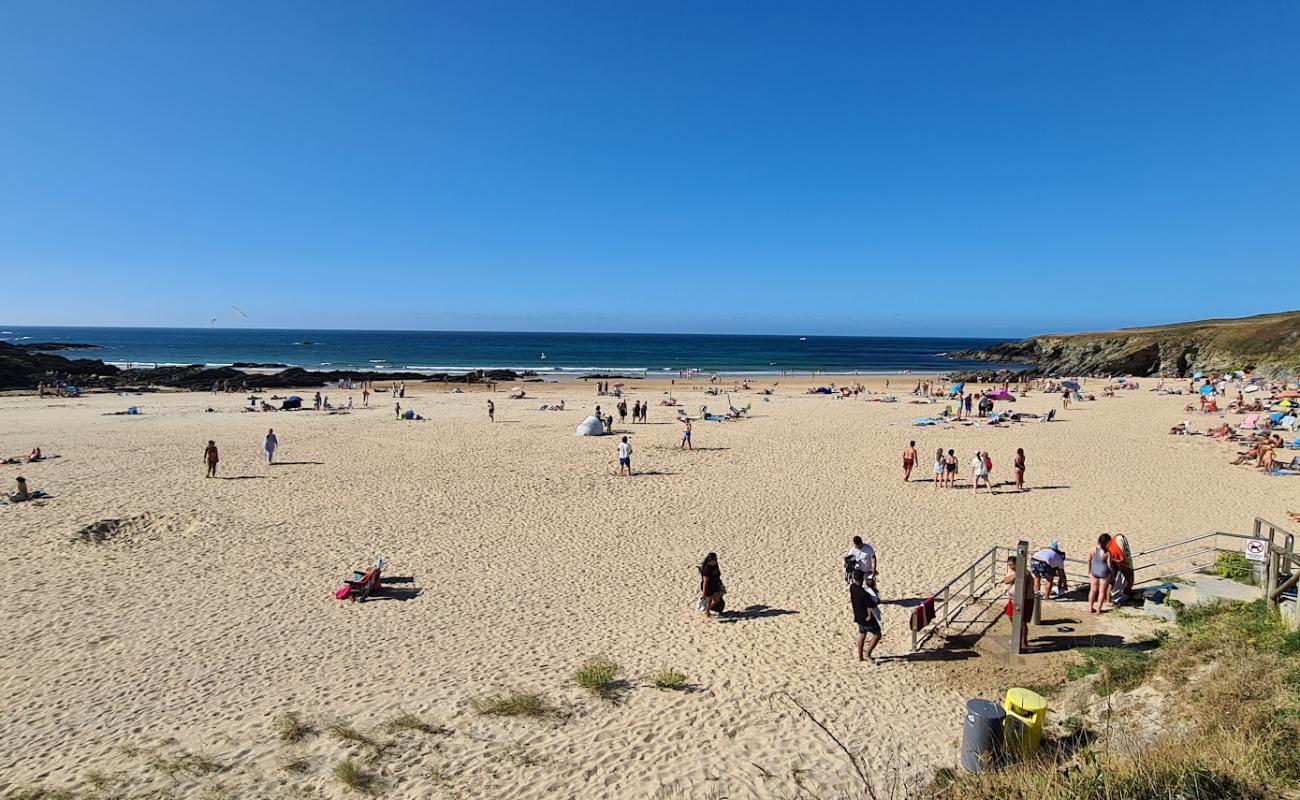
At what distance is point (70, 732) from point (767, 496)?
12.6 m

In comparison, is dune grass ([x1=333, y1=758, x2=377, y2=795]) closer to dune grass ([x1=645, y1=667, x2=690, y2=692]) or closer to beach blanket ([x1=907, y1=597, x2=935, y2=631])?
dune grass ([x1=645, y1=667, x2=690, y2=692])

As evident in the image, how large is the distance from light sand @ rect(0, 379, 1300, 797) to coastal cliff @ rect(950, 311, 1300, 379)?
3414 cm

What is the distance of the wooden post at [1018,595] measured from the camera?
7.04m

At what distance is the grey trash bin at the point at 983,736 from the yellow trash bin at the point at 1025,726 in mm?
85

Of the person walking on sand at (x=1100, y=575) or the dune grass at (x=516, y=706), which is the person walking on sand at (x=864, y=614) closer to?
the person walking on sand at (x=1100, y=575)

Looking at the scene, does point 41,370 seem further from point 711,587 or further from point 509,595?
point 711,587

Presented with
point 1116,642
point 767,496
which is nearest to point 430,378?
point 767,496

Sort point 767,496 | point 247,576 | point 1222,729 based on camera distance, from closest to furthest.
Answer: point 1222,729
point 247,576
point 767,496

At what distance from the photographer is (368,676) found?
7586 mm

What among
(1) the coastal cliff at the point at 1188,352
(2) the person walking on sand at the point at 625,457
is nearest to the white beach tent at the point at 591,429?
(2) the person walking on sand at the point at 625,457

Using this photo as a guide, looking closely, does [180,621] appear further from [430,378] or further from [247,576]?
[430,378]

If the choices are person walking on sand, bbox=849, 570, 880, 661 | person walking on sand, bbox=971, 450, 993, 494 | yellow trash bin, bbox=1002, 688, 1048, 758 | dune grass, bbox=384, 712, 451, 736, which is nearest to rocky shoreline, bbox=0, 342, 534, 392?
person walking on sand, bbox=971, 450, 993, 494

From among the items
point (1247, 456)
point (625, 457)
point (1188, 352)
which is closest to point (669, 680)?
point (625, 457)

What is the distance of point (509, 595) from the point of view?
10.1 m
